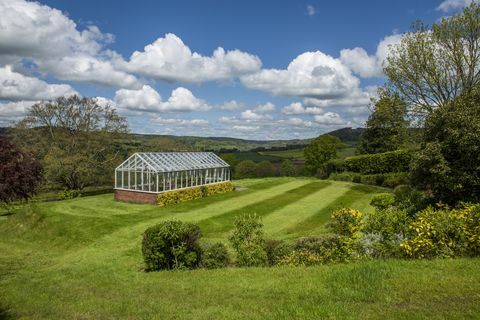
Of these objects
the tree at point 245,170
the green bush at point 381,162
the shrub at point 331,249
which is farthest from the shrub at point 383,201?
the tree at point 245,170

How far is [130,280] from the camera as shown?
11.5 m

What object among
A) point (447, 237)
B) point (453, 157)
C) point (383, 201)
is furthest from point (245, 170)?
point (447, 237)

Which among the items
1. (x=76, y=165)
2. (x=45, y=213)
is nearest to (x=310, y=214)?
(x=45, y=213)

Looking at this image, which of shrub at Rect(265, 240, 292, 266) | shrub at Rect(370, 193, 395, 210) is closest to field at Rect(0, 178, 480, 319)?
shrub at Rect(265, 240, 292, 266)

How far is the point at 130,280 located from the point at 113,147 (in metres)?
40.8

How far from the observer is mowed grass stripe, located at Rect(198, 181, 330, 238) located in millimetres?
21984

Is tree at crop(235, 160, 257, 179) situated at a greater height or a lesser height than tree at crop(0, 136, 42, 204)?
lesser

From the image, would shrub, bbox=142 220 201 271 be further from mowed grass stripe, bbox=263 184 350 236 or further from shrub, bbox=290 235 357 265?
mowed grass stripe, bbox=263 184 350 236

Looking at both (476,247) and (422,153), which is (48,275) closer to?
(476,247)

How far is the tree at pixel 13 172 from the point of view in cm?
1295

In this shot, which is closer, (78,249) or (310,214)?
(78,249)

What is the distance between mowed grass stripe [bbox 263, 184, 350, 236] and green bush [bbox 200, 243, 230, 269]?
25.5 feet

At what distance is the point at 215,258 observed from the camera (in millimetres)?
12602

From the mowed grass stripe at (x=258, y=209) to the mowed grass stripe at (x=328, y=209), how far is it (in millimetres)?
3515
